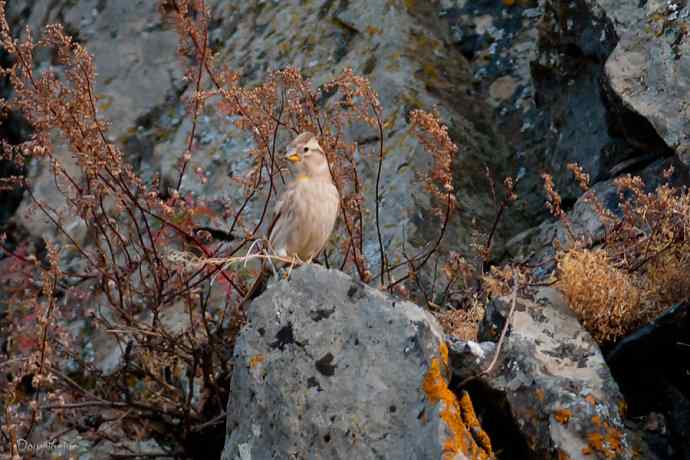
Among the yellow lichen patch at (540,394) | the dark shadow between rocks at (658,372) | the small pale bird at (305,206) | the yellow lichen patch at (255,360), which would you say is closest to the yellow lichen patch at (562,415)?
the yellow lichen patch at (540,394)

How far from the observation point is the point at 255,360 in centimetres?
541

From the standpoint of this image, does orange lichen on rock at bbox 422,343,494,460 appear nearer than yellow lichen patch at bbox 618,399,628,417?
Yes

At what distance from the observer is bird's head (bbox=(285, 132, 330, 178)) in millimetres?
6844

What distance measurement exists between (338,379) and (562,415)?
1.03 meters

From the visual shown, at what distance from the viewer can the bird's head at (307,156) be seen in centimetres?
684

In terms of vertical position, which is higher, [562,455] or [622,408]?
[622,408]

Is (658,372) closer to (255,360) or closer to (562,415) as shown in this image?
(562,415)

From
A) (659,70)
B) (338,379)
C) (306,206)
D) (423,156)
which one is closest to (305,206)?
(306,206)

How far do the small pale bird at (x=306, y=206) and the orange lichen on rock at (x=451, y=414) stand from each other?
1867 millimetres

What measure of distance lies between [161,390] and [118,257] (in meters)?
2.03

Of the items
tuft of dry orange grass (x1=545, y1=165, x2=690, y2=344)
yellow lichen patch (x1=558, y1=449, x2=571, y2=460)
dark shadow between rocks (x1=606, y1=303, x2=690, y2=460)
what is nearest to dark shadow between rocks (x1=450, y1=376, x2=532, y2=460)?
yellow lichen patch (x1=558, y1=449, x2=571, y2=460)

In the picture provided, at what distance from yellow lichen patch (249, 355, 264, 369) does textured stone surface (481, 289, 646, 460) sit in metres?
1.08

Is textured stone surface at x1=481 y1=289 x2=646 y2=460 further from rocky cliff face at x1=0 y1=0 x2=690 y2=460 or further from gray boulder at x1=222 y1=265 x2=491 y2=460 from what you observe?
gray boulder at x1=222 y1=265 x2=491 y2=460

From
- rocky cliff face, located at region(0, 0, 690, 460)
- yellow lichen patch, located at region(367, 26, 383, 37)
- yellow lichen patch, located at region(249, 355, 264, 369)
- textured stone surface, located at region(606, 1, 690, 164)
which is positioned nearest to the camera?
rocky cliff face, located at region(0, 0, 690, 460)
